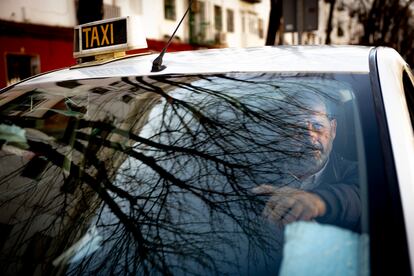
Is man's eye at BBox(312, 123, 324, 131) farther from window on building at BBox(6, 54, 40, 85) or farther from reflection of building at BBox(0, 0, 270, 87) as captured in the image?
window on building at BBox(6, 54, 40, 85)

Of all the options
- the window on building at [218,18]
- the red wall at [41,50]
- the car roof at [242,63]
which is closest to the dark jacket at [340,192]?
the car roof at [242,63]

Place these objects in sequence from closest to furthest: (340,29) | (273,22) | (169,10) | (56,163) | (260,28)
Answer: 1. (56,163)
2. (273,22)
3. (169,10)
4. (260,28)
5. (340,29)

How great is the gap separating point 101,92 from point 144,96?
0.55 ft

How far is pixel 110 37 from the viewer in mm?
2059

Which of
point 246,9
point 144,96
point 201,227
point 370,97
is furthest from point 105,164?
point 246,9

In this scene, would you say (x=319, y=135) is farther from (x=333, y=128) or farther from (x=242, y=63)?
(x=242, y=63)

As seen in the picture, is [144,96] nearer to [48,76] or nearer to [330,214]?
[48,76]

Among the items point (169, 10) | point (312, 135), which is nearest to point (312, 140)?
point (312, 135)

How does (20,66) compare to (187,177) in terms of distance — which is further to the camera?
(20,66)

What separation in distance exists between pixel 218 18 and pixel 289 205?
78.4 feet

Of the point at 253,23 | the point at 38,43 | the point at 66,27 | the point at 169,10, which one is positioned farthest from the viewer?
the point at 253,23

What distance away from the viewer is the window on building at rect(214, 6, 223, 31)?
950 inches

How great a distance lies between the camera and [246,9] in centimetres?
2739

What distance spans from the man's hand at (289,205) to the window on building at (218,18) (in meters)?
23.4
